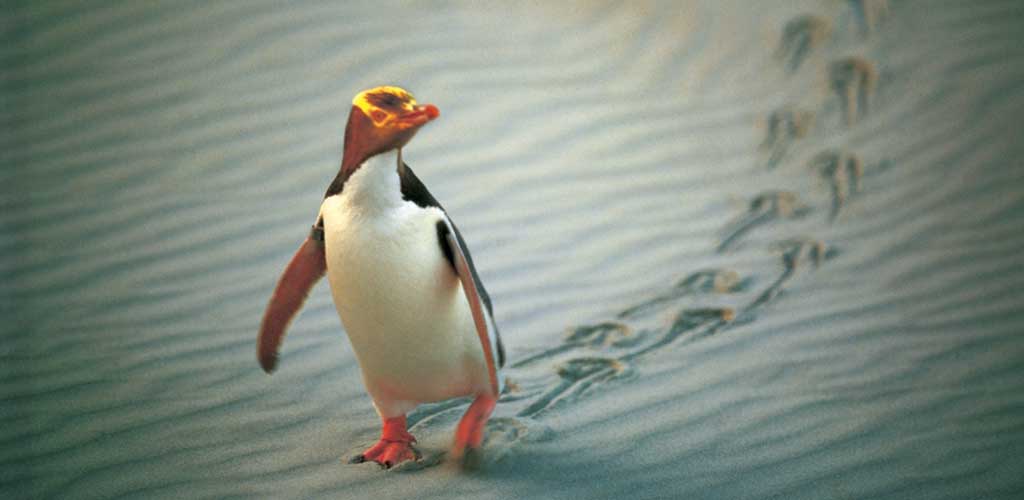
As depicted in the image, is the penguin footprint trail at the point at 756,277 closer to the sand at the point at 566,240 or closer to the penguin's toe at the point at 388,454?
the sand at the point at 566,240

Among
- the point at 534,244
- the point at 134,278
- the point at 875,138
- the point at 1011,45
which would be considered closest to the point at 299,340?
the point at 134,278

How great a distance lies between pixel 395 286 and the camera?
3.19m

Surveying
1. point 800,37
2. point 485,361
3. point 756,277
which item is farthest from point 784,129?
point 485,361

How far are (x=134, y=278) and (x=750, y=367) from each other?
9.68 ft

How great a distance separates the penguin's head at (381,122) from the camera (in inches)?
119

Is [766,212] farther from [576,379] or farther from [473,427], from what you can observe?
A: [473,427]

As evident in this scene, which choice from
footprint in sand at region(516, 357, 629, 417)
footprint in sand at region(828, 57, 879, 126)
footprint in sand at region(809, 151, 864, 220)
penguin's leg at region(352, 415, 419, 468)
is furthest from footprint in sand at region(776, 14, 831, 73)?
penguin's leg at region(352, 415, 419, 468)

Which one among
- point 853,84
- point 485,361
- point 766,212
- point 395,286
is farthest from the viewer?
point 853,84

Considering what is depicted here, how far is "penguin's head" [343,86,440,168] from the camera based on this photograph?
119 inches

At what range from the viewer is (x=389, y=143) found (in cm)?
305

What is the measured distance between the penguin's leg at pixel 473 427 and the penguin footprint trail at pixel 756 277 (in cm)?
23

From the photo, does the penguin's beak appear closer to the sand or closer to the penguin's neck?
the penguin's neck

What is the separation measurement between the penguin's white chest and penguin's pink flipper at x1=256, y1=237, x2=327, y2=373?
0.60 ft

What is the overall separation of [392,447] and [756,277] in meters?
2.34
